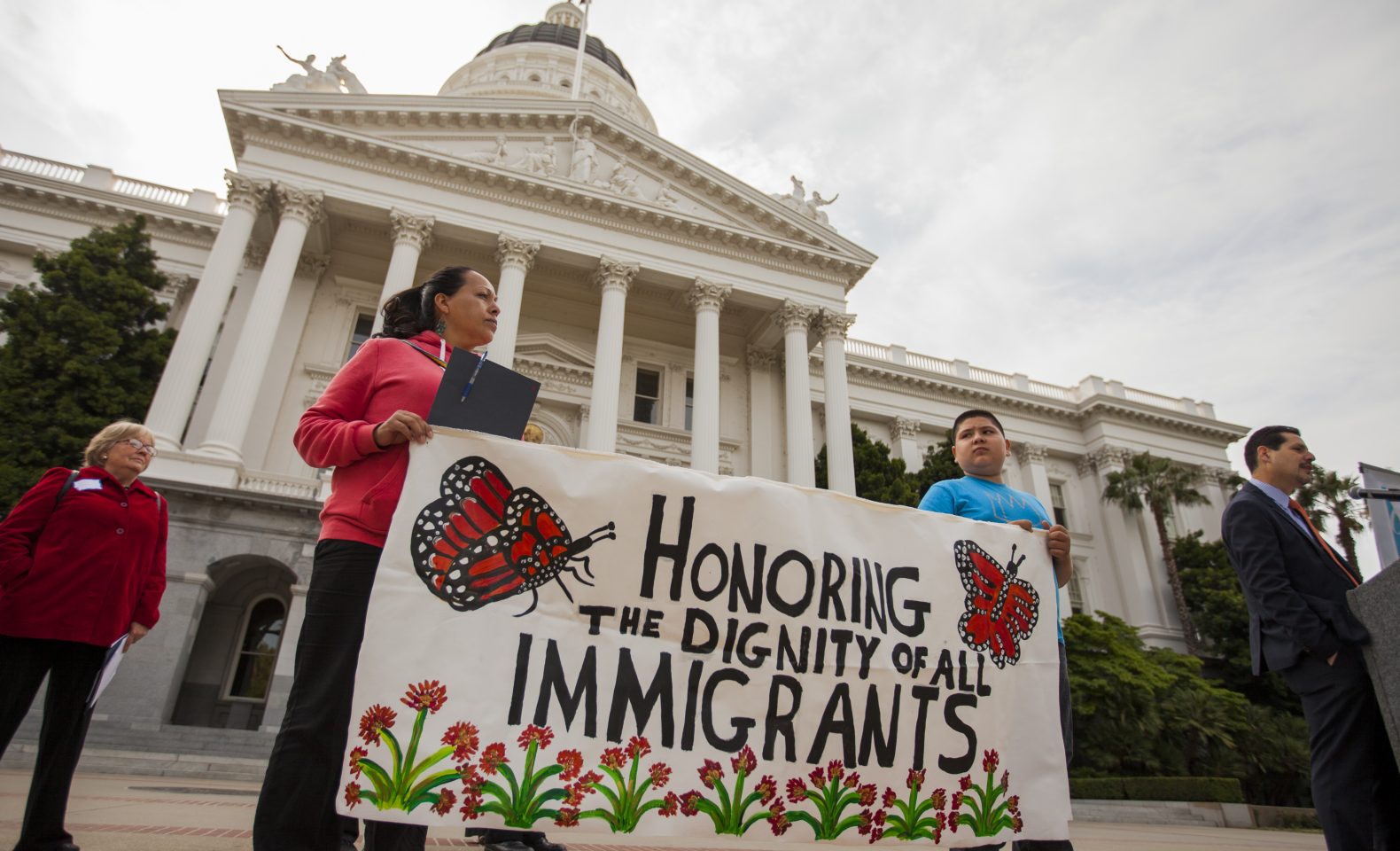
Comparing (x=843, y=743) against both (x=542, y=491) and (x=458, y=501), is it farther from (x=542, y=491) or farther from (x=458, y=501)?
(x=458, y=501)

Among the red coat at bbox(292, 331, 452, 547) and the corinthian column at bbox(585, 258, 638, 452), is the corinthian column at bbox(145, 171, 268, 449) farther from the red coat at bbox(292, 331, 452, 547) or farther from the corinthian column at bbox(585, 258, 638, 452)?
the red coat at bbox(292, 331, 452, 547)

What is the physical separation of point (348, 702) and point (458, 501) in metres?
0.77

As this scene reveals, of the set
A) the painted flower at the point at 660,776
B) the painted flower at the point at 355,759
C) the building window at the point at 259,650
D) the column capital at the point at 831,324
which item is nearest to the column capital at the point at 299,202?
the building window at the point at 259,650

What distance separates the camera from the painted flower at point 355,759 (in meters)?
2.38

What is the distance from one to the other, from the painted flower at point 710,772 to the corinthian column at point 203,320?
729 inches

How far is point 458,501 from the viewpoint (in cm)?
285

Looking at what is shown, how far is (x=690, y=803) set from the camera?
274 centimetres

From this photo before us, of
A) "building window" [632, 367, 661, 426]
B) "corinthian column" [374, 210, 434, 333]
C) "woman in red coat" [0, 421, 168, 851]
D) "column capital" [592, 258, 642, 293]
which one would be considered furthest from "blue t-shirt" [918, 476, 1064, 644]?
"building window" [632, 367, 661, 426]

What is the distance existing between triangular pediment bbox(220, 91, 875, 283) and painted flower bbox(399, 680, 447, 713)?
869 inches

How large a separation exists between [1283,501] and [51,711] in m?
6.60

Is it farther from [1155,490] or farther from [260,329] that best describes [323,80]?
[1155,490]

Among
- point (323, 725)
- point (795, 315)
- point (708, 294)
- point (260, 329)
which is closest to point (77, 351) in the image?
point (260, 329)

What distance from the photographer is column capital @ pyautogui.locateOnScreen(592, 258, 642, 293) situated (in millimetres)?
22906

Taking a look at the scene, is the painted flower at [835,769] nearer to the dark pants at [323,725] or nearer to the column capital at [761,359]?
the dark pants at [323,725]
